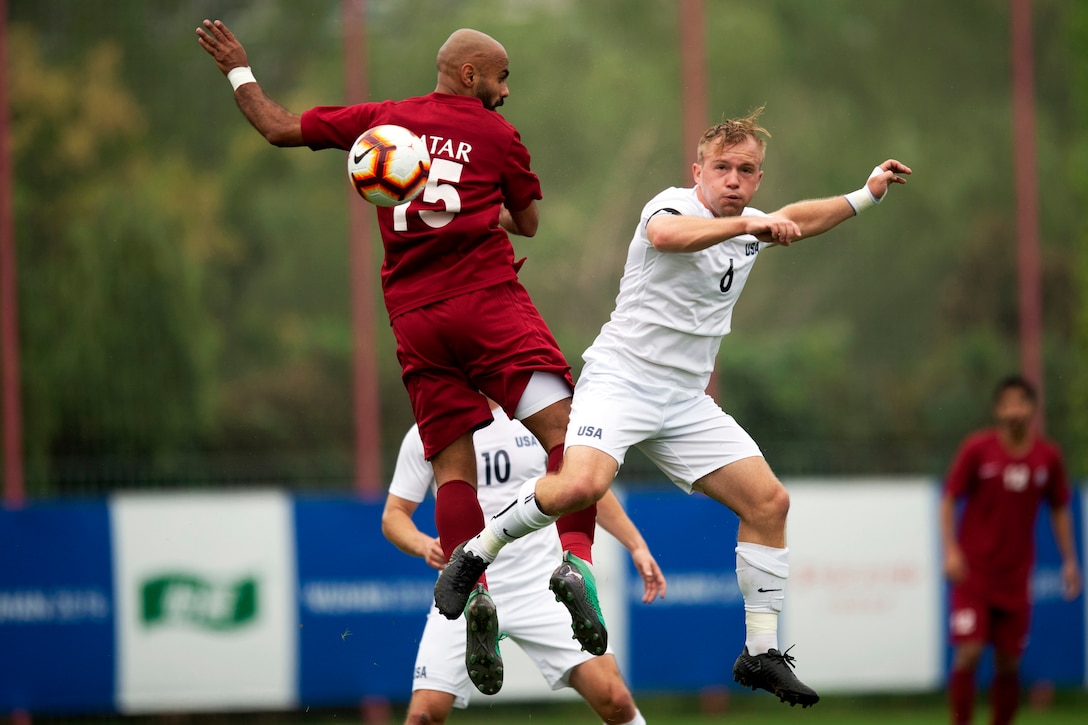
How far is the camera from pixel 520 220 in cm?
590

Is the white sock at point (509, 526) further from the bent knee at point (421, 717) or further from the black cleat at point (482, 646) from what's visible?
the bent knee at point (421, 717)

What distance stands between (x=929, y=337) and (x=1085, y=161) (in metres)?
2.29

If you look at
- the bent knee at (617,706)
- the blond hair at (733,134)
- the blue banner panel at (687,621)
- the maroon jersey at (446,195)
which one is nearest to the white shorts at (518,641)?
the bent knee at (617,706)

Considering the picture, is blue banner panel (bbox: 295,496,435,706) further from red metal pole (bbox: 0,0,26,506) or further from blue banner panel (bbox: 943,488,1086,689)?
blue banner panel (bbox: 943,488,1086,689)

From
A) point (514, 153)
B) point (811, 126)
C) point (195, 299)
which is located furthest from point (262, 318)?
point (514, 153)

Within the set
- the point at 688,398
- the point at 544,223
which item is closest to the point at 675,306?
the point at 688,398

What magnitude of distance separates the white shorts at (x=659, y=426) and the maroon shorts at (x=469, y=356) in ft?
0.68

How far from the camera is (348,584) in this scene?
36.2 feet

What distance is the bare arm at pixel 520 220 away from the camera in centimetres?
586

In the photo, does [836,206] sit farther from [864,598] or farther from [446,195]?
[864,598]

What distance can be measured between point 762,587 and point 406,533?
1.82 meters

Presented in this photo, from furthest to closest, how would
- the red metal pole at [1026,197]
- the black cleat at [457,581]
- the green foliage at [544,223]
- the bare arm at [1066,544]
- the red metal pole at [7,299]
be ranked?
1. the red metal pole at [1026,197]
2. the green foliage at [544,223]
3. the red metal pole at [7,299]
4. the bare arm at [1066,544]
5. the black cleat at [457,581]

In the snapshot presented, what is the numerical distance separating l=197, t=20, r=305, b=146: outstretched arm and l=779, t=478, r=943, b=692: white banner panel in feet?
22.3

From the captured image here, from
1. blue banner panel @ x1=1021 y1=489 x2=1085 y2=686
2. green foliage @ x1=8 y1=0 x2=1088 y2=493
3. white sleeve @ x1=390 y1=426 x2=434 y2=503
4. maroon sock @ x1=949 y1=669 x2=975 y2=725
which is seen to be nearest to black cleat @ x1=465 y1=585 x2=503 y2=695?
white sleeve @ x1=390 y1=426 x2=434 y2=503
